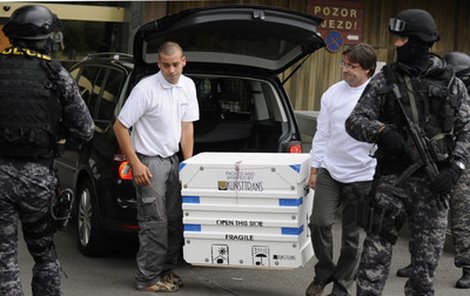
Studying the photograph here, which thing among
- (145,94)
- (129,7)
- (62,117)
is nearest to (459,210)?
(145,94)

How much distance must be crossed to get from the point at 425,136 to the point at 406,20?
69cm

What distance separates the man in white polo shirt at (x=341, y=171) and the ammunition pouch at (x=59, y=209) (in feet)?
5.96

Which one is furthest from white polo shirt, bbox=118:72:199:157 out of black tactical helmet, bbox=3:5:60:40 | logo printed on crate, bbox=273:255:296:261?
black tactical helmet, bbox=3:5:60:40

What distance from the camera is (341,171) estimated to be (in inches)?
243

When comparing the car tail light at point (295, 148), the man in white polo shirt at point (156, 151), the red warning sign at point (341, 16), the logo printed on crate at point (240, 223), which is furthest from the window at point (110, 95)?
the red warning sign at point (341, 16)

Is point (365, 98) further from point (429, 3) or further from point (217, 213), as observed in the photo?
point (429, 3)

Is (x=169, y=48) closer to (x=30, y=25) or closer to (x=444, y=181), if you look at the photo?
(x=30, y=25)

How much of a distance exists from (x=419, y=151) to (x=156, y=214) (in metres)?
2.21

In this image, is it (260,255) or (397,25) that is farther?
(260,255)

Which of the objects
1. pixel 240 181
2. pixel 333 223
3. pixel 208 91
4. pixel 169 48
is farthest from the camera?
pixel 208 91

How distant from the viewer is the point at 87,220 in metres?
7.54

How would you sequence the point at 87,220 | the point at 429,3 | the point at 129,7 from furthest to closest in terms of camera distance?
the point at 429,3 → the point at 129,7 → the point at 87,220

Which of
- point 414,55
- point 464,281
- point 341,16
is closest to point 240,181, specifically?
point 414,55

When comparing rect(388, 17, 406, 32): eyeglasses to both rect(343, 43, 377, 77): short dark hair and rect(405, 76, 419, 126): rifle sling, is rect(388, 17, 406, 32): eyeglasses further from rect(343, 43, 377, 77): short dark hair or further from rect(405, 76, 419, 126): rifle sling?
rect(343, 43, 377, 77): short dark hair
